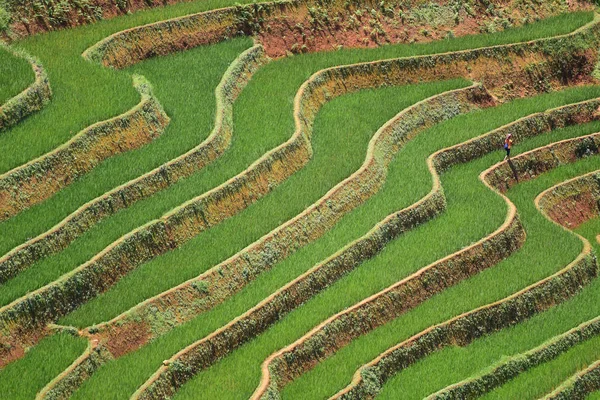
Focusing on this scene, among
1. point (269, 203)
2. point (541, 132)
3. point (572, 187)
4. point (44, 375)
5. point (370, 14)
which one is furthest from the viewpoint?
point (370, 14)

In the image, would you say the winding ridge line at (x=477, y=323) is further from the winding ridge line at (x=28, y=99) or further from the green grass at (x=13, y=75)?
the green grass at (x=13, y=75)

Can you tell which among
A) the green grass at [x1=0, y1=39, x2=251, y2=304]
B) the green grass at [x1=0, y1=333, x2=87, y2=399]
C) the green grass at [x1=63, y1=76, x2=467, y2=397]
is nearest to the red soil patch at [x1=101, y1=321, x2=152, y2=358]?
the green grass at [x1=0, y1=333, x2=87, y2=399]

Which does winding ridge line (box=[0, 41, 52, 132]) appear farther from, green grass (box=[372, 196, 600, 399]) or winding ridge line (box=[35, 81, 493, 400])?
green grass (box=[372, 196, 600, 399])

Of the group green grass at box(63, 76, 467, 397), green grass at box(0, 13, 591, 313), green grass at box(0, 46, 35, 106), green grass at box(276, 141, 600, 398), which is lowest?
green grass at box(276, 141, 600, 398)

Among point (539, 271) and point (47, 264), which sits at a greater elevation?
point (47, 264)

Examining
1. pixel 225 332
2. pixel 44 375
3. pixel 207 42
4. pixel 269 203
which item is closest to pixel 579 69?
pixel 207 42

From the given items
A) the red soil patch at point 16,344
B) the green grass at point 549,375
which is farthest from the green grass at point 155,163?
the green grass at point 549,375

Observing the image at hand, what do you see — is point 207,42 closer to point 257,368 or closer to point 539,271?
point 539,271
